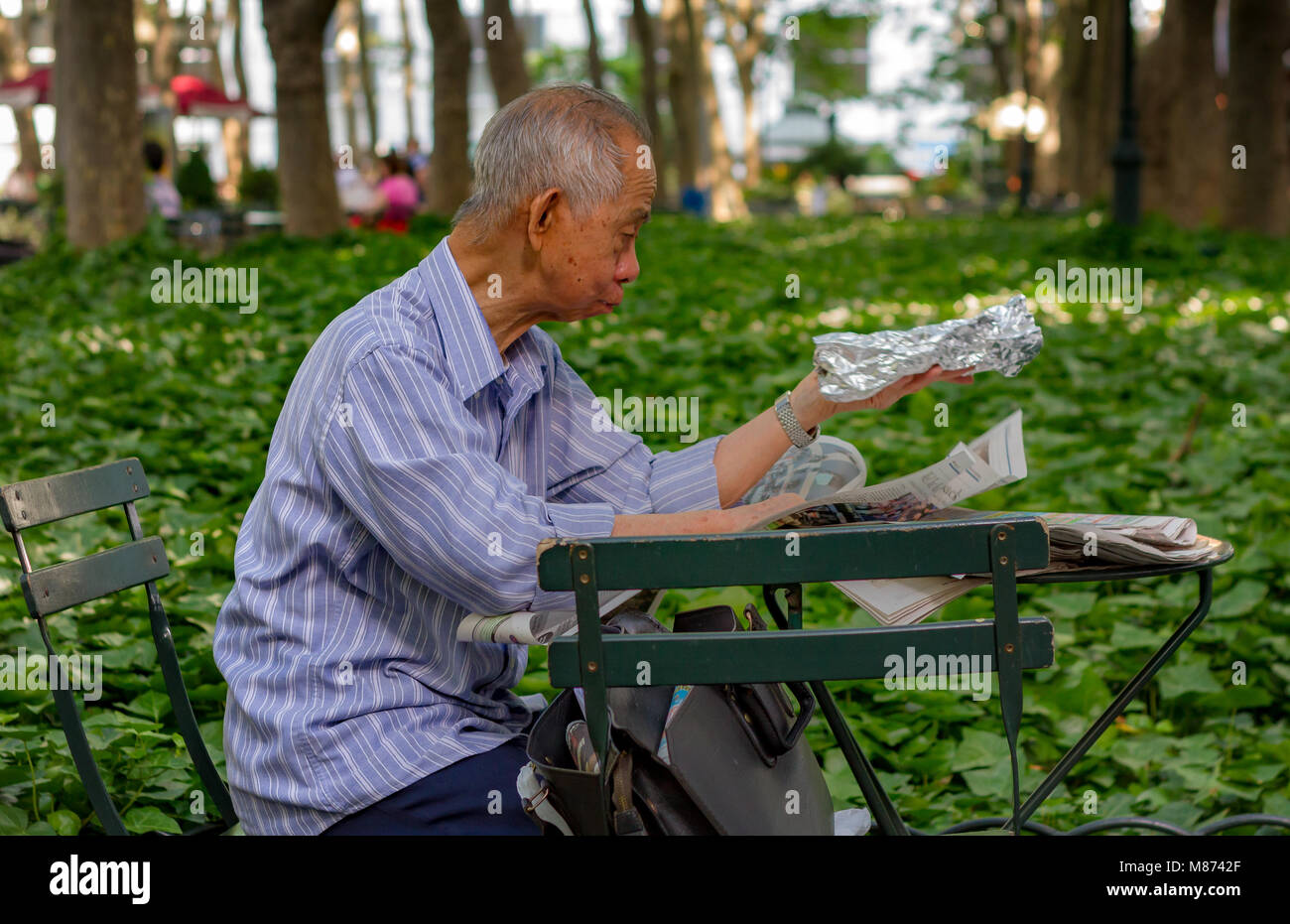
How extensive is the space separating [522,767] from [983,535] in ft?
2.54

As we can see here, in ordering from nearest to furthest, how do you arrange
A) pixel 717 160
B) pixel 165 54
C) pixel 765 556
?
pixel 765 556 → pixel 717 160 → pixel 165 54

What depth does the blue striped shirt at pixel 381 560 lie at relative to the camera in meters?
2.07

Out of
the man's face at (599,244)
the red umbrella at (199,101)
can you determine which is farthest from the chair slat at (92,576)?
the red umbrella at (199,101)

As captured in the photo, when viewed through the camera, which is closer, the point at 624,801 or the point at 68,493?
the point at 624,801

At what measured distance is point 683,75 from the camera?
96.5 feet

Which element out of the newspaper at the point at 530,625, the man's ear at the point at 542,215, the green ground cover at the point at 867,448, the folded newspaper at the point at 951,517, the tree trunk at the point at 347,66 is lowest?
the green ground cover at the point at 867,448

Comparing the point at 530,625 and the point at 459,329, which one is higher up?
the point at 459,329

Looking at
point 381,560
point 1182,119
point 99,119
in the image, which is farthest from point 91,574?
point 1182,119

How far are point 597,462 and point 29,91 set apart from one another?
858 inches

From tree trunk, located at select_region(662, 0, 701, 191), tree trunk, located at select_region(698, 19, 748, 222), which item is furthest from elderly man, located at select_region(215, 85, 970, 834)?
tree trunk, located at select_region(662, 0, 701, 191)

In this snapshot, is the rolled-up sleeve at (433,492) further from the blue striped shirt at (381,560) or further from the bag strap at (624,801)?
the bag strap at (624,801)

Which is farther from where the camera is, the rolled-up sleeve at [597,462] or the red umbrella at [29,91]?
the red umbrella at [29,91]

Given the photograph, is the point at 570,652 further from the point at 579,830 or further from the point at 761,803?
the point at 761,803

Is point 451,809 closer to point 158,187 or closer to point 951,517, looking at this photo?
point 951,517
